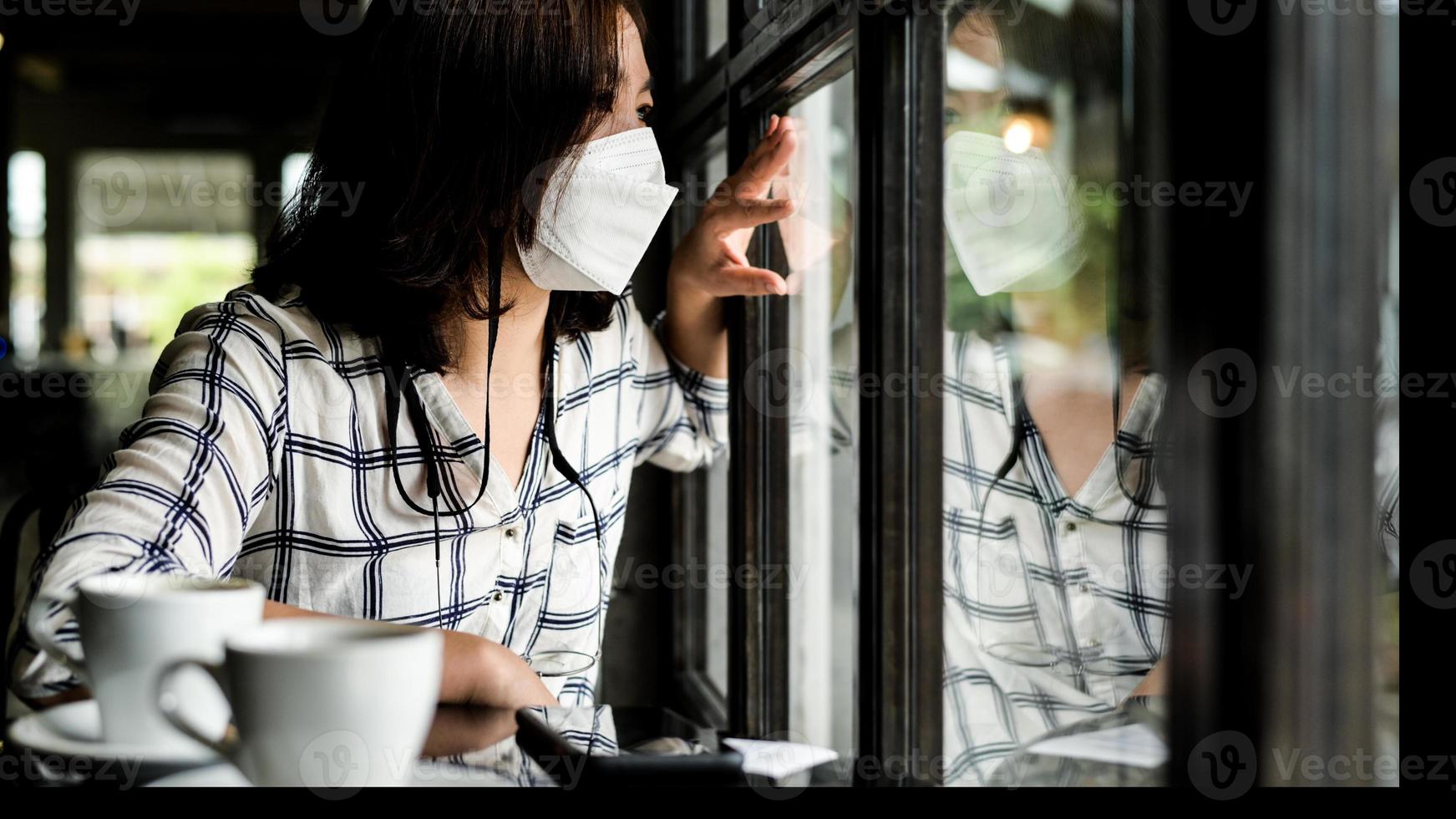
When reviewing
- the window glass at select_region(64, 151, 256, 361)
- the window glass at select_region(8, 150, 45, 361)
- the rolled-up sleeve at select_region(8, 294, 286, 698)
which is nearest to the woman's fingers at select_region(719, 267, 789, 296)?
the rolled-up sleeve at select_region(8, 294, 286, 698)

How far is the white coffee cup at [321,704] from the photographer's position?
19.0 inches

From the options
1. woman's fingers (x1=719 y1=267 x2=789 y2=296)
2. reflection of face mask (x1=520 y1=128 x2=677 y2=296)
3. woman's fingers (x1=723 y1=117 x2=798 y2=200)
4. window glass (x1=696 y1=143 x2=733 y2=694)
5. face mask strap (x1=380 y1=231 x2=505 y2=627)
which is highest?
woman's fingers (x1=723 y1=117 x2=798 y2=200)

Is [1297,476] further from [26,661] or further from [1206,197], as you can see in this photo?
[26,661]

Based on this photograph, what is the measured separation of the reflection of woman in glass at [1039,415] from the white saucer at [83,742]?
533mm

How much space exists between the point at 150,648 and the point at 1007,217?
71 centimetres

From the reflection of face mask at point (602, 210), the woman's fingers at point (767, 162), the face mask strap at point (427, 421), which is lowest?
the face mask strap at point (427, 421)

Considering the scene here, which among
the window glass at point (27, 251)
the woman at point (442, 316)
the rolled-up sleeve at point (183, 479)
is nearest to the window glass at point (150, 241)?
the window glass at point (27, 251)

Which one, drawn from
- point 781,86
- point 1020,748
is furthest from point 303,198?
point 1020,748

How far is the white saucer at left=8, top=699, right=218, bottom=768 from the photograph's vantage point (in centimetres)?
54

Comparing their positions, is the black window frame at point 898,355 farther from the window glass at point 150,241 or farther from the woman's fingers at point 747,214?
the window glass at point 150,241

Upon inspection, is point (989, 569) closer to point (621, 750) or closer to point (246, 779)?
point (621, 750)

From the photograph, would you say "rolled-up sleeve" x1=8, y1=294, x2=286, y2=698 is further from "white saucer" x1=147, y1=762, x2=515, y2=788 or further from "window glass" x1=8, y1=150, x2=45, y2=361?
"window glass" x1=8, y1=150, x2=45, y2=361

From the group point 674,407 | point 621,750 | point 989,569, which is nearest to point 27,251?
point 674,407

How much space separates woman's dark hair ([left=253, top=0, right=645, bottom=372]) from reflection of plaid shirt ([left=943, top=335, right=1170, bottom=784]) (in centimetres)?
48
